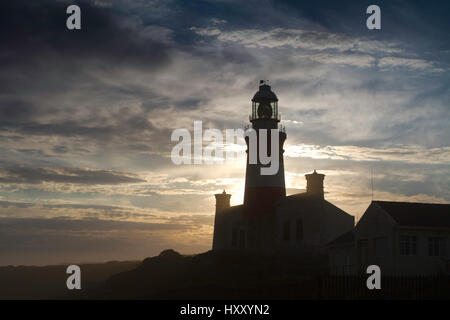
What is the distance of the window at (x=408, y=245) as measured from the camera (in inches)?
1443

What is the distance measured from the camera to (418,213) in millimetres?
38500

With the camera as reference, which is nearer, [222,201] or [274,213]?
[274,213]

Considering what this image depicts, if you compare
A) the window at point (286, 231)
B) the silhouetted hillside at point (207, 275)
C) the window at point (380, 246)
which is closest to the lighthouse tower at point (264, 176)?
the window at point (286, 231)

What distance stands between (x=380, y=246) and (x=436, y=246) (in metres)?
3.52

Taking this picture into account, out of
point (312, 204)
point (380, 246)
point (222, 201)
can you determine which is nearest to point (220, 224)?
point (222, 201)

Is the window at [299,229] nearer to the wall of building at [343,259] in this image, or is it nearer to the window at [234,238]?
the wall of building at [343,259]

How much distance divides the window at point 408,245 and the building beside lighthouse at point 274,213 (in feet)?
45.6

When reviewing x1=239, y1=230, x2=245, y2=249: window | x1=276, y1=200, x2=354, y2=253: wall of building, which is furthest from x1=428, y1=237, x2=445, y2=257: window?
x1=239, y1=230, x2=245, y2=249: window

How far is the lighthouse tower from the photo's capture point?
55.8 metres

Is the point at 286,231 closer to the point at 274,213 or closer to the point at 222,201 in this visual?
the point at 274,213

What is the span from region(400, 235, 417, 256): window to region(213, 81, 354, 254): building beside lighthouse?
13.9 m

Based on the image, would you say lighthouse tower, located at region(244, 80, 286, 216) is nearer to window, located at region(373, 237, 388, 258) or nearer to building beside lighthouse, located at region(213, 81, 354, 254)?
building beside lighthouse, located at region(213, 81, 354, 254)

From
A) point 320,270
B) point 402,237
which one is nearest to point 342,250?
point 320,270
